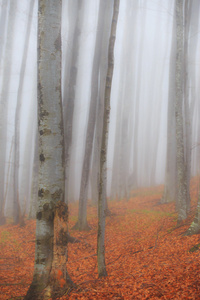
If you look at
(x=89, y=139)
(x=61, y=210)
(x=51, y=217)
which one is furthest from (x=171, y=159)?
(x=51, y=217)

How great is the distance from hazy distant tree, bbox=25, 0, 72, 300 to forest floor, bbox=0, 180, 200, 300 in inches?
18.9

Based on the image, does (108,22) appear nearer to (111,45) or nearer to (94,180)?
(111,45)

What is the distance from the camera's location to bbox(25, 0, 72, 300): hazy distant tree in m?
3.64

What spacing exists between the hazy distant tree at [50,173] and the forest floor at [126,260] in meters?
0.48

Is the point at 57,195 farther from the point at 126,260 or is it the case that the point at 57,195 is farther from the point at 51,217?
the point at 126,260

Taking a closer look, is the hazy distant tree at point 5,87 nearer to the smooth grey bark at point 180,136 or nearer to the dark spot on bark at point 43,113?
the smooth grey bark at point 180,136

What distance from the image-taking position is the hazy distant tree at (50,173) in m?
3.64

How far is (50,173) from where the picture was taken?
373 centimetres

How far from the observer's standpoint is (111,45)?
15.9ft

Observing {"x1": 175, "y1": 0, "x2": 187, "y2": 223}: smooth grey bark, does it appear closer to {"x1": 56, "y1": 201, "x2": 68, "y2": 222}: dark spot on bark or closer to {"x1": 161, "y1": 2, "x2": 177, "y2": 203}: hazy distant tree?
{"x1": 161, "y1": 2, "x2": 177, "y2": 203}: hazy distant tree

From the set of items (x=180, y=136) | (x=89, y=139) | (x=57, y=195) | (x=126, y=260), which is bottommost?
(x=126, y=260)

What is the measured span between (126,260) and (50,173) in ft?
11.3

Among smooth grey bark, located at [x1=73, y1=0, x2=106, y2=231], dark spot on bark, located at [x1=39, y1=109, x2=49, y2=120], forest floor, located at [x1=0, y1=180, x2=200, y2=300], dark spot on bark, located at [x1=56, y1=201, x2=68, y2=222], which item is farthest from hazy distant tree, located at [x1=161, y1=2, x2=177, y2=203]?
dark spot on bark, located at [x1=39, y1=109, x2=49, y2=120]

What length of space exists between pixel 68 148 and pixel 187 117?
4954 millimetres
